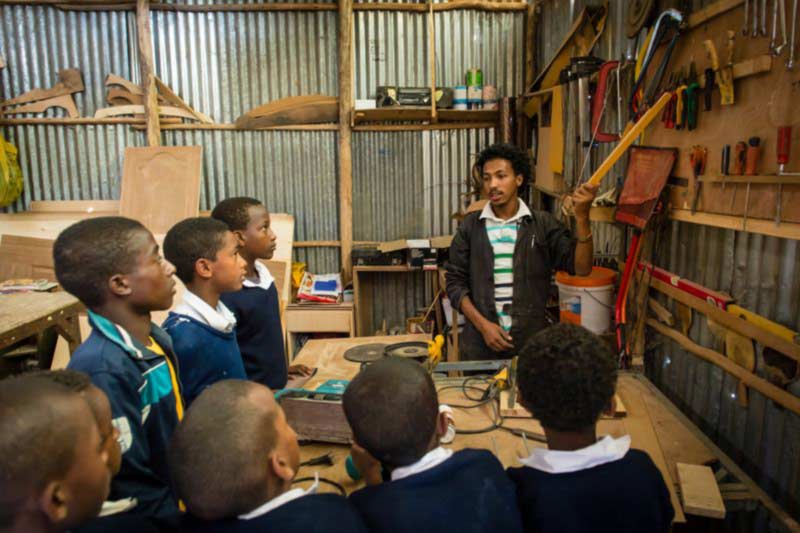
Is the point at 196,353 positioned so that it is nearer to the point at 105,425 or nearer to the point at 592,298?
the point at 105,425

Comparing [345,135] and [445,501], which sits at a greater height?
[345,135]

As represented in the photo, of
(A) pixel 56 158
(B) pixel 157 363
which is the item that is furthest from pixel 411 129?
(B) pixel 157 363

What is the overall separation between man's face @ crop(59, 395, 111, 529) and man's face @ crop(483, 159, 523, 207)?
2.25 m

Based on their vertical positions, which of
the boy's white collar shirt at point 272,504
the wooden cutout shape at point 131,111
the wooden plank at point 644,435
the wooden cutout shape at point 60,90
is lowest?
the wooden plank at point 644,435

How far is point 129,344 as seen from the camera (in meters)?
1.58

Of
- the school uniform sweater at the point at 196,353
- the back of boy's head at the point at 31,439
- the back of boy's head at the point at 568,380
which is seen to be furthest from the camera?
the school uniform sweater at the point at 196,353

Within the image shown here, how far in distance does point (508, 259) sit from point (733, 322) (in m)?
1.13

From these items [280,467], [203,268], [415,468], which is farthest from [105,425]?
[203,268]

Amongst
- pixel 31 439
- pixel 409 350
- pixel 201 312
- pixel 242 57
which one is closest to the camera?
pixel 31 439

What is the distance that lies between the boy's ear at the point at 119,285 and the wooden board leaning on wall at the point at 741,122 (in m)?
2.11

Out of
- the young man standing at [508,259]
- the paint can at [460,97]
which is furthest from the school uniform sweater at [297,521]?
the paint can at [460,97]

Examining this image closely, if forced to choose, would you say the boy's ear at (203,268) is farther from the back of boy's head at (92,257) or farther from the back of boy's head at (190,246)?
the back of boy's head at (92,257)

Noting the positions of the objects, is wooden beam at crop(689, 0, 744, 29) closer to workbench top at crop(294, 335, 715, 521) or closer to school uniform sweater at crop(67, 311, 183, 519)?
workbench top at crop(294, 335, 715, 521)

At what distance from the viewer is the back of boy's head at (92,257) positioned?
63.9 inches
